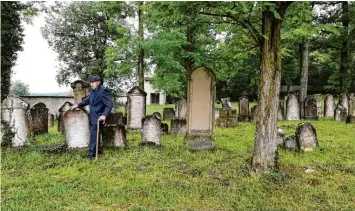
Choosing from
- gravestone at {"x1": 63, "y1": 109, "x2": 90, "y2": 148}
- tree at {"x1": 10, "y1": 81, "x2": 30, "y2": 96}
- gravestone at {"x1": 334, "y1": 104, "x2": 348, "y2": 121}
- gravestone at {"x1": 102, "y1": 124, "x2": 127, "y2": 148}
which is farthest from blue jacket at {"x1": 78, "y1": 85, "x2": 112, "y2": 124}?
tree at {"x1": 10, "y1": 81, "x2": 30, "y2": 96}

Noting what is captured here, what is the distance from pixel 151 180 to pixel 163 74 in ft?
39.3

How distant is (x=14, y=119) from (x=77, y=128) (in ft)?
5.54

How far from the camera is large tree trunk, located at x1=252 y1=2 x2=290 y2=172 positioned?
6.17 metres

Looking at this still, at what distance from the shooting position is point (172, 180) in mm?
5820

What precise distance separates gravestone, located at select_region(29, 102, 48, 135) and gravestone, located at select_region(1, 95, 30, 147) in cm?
223

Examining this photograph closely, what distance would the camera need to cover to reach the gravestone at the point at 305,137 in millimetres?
8156

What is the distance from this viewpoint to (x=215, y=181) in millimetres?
5758

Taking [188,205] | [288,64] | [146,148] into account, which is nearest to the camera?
[188,205]

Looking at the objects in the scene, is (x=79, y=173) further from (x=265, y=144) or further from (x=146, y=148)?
(x=265, y=144)

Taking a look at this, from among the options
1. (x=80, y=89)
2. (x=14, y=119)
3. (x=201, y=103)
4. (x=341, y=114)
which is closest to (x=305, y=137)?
(x=201, y=103)

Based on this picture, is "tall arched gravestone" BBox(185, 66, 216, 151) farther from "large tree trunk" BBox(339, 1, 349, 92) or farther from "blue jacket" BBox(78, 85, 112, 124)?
"large tree trunk" BBox(339, 1, 349, 92)

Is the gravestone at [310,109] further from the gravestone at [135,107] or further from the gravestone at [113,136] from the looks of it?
the gravestone at [113,136]

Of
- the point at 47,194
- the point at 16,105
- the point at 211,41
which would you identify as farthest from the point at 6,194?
the point at 211,41

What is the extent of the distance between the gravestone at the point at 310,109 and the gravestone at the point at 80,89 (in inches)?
408
